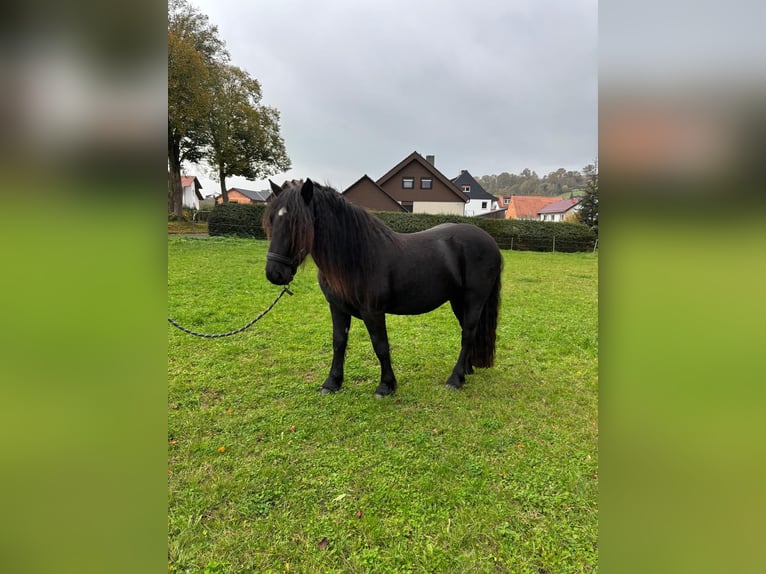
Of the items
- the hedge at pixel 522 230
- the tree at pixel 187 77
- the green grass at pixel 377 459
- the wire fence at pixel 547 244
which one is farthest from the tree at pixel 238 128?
the green grass at pixel 377 459

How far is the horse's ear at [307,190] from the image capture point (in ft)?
9.59

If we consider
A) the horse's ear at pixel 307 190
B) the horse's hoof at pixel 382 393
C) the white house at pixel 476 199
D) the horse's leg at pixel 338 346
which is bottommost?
the horse's hoof at pixel 382 393

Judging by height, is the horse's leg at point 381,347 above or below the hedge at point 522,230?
below

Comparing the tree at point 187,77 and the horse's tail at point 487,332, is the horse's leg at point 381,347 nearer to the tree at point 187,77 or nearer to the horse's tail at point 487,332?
the horse's tail at point 487,332

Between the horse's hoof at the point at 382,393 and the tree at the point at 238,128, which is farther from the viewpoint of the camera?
the tree at the point at 238,128

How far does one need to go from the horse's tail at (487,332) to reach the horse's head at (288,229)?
213 centimetres

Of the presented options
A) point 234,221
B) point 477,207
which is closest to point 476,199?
point 477,207

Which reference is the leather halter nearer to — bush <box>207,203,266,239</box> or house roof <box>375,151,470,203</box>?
bush <box>207,203,266,239</box>

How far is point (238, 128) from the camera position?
24.7 metres

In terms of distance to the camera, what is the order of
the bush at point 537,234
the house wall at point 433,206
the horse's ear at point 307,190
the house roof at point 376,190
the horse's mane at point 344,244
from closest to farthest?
1. the horse's ear at point 307,190
2. the horse's mane at point 344,244
3. the bush at point 537,234
4. the house roof at point 376,190
5. the house wall at point 433,206
